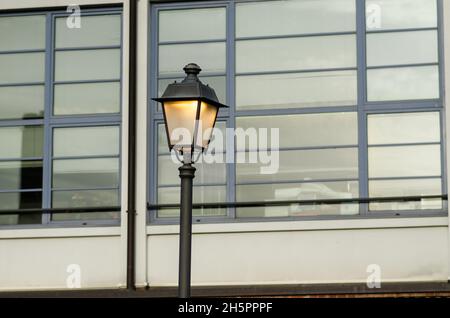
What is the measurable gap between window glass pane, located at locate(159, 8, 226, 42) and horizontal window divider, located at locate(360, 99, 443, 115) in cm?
184

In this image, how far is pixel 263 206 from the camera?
1154 cm

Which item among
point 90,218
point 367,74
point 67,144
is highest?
point 367,74

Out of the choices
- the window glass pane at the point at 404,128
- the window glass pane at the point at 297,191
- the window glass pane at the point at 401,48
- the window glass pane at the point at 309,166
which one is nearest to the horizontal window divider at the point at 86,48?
the window glass pane at the point at 309,166

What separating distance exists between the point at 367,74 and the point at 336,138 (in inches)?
30.4

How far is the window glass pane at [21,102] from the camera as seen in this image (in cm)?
1216

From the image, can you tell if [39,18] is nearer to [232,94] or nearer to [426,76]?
[232,94]

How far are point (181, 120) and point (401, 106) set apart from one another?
3360mm

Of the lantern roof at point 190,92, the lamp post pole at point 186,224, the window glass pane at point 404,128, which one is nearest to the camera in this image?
the lantern roof at point 190,92

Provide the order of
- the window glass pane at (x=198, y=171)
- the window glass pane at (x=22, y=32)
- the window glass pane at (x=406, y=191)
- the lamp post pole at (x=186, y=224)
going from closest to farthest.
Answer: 1. the lamp post pole at (x=186, y=224)
2. the window glass pane at (x=406, y=191)
3. the window glass pane at (x=198, y=171)
4. the window glass pane at (x=22, y=32)

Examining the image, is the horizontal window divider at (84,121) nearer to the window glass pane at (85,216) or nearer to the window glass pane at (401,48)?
the window glass pane at (85,216)

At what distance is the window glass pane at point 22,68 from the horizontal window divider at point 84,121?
53 centimetres

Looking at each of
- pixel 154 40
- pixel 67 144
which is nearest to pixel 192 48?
pixel 154 40

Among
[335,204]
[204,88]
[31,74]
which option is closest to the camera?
[204,88]

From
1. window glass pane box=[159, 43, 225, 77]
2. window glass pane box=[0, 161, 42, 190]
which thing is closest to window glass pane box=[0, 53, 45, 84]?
window glass pane box=[0, 161, 42, 190]
